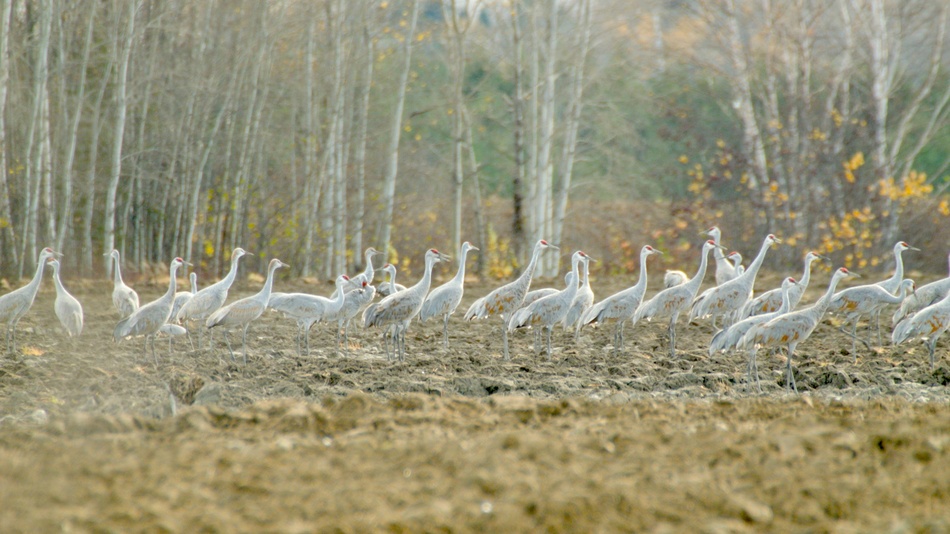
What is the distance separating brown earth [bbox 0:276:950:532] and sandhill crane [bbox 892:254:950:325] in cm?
306

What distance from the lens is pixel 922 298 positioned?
43.1 feet

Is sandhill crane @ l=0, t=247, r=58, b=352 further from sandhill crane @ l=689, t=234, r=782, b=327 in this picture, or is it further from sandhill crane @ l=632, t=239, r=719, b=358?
sandhill crane @ l=689, t=234, r=782, b=327

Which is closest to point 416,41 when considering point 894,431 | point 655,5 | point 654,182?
point 655,5

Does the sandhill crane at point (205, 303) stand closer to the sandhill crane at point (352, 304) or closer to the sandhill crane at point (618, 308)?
the sandhill crane at point (352, 304)

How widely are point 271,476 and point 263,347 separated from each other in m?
7.37

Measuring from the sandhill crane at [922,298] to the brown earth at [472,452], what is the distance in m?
3.06

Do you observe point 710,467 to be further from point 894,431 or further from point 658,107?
point 658,107

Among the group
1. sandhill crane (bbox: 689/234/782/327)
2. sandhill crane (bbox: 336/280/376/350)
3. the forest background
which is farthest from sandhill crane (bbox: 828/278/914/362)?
the forest background

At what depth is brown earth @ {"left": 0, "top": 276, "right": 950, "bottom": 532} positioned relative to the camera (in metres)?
4.94

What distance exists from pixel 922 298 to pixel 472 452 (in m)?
9.02

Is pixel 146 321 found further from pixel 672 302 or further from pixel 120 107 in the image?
pixel 120 107

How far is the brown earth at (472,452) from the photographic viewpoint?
4.94m

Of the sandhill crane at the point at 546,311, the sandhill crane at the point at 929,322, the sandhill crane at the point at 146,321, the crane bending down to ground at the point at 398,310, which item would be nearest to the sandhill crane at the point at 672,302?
the sandhill crane at the point at 546,311

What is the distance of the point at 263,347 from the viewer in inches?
498
